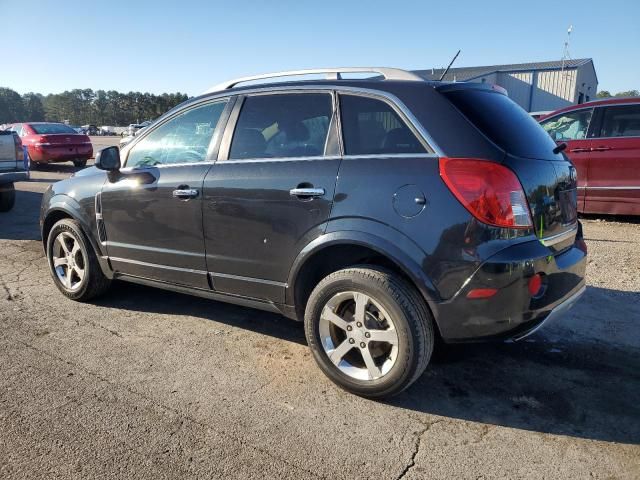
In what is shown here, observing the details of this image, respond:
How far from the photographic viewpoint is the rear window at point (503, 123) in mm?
2807

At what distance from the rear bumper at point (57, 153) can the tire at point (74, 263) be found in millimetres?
13189

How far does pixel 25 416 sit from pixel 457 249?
254 centimetres

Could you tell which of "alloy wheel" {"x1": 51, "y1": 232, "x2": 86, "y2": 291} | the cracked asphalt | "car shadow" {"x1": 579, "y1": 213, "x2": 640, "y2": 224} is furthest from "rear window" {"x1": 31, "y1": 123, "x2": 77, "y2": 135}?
"car shadow" {"x1": 579, "y1": 213, "x2": 640, "y2": 224}

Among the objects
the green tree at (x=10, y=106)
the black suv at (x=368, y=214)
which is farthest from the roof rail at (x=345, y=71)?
the green tree at (x=10, y=106)

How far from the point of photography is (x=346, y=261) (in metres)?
3.19

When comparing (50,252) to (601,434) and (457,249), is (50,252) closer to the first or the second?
(457,249)

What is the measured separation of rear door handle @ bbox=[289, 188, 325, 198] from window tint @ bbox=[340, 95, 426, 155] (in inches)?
11.4

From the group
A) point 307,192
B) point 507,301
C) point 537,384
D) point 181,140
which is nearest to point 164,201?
point 181,140

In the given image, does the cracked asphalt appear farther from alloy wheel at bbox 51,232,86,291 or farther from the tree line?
the tree line

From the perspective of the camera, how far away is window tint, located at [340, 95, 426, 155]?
289 cm

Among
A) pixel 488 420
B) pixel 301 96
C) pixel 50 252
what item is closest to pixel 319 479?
pixel 488 420

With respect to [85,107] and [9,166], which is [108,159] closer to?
[9,166]

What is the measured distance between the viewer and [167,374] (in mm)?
3299

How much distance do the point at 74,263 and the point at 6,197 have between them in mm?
5841
